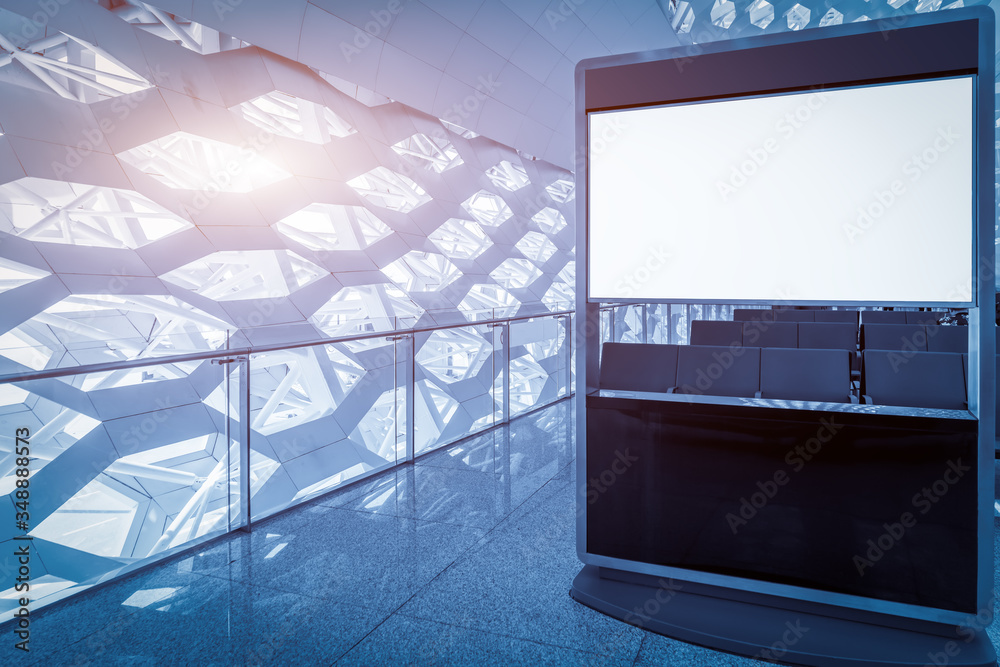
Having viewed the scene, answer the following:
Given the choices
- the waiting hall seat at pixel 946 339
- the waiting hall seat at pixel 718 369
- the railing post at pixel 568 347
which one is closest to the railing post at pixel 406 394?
the waiting hall seat at pixel 718 369

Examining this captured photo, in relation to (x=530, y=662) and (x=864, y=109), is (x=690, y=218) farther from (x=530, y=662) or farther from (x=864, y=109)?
(x=530, y=662)

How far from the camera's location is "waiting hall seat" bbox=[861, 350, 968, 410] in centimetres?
238

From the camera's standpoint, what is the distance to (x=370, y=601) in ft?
6.39

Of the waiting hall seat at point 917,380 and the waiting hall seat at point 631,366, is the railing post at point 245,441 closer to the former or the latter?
the waiting hall seat at point 631,366

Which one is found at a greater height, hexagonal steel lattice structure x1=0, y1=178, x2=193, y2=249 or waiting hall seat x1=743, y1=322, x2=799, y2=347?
hexagonal steel lattice structure x1=0, y1=178, x2=193, y2=249

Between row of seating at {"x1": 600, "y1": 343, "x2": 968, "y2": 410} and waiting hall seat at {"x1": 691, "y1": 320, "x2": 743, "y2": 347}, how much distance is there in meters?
1.32

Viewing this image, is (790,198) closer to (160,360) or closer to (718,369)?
(718,369)

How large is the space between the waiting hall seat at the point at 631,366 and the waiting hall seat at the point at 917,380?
0.95 m

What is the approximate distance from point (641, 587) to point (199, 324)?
15.9ft

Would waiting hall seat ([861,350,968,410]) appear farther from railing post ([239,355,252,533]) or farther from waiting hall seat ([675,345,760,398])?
railing post ([239,355,252,533])

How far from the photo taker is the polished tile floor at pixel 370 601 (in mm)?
1649

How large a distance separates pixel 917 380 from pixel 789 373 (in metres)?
0.51

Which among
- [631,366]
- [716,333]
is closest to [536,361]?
[716,333]

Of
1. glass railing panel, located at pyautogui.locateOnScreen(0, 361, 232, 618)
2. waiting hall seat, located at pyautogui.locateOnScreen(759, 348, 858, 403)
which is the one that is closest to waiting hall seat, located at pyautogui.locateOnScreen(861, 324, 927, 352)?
waiting hall seat, located at pyautogui.locateOnScreen(759, 348, 858, 403)
